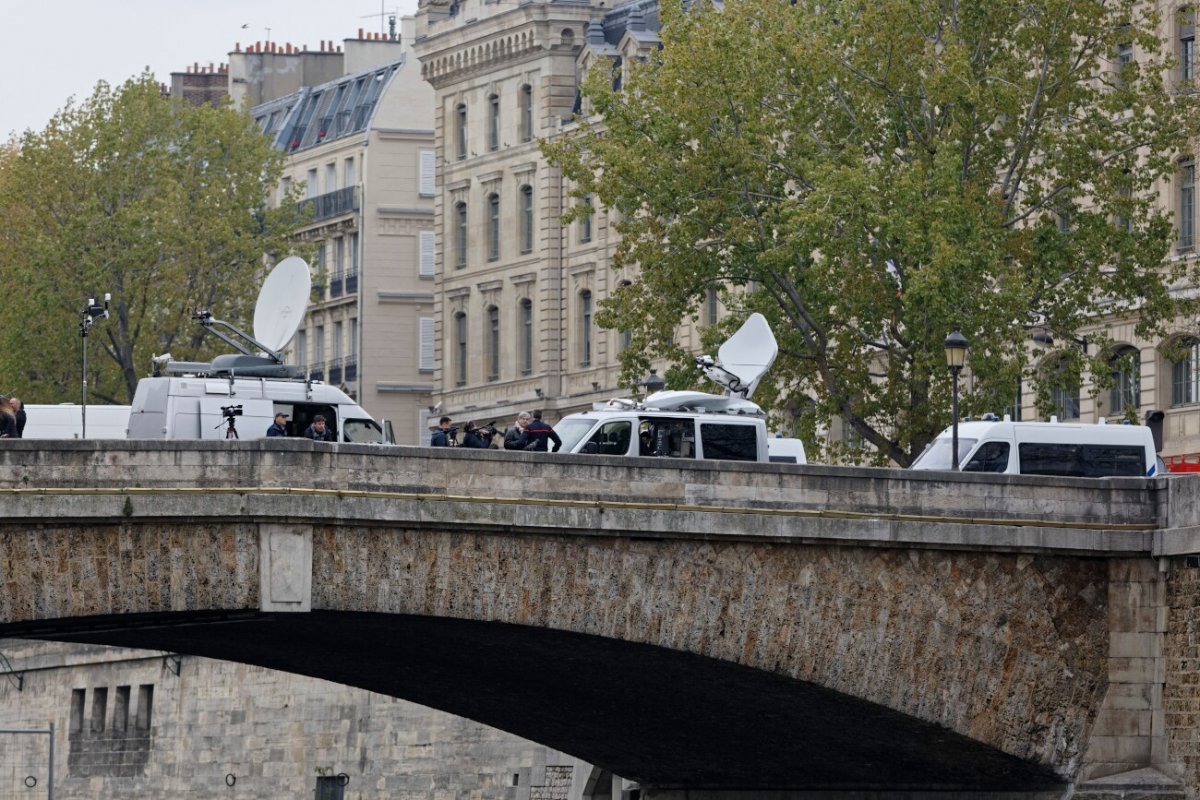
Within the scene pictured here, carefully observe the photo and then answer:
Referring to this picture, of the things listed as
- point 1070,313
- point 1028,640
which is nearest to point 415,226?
point 1070,313

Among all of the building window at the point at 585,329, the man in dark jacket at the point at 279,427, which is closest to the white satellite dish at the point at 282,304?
the man in dark jacket at the point at 279,427

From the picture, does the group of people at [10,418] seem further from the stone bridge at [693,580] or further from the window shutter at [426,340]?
the window shutter at [426,340]

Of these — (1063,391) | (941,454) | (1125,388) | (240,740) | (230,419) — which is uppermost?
(1125,388)

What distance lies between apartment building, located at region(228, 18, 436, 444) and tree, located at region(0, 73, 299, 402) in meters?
14.0

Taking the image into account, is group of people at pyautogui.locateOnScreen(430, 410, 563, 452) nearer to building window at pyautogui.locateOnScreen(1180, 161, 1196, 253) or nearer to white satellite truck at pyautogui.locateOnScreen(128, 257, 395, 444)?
white satellite truck at pyautogui.locateOnScreen(128, 257, 395, 444)

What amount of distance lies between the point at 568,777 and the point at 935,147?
15.5 meters

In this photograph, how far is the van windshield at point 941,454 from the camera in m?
51.0

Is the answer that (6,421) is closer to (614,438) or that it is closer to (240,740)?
(614,438)

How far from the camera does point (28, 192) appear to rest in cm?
9250

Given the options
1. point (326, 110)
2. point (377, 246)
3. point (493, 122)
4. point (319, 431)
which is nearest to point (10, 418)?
point (319, 431)

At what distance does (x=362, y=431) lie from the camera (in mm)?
51062

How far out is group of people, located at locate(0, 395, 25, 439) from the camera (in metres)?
43.3

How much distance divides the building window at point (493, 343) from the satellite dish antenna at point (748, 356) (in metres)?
49.6

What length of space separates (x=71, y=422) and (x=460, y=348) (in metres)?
47.0
